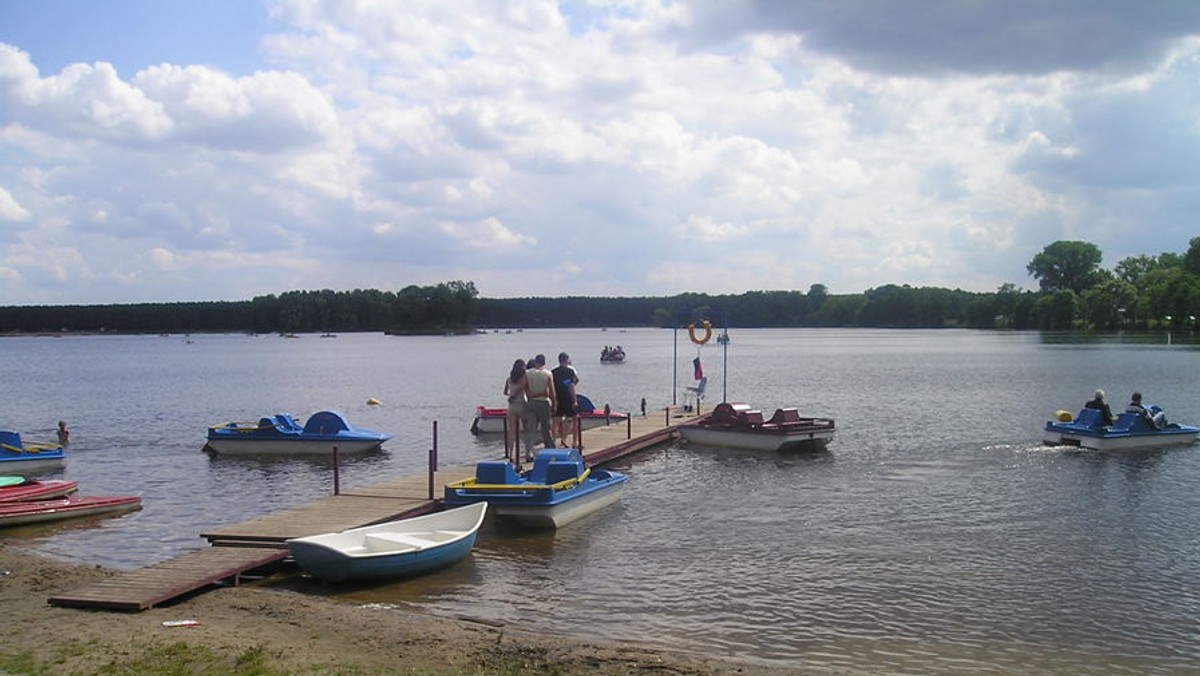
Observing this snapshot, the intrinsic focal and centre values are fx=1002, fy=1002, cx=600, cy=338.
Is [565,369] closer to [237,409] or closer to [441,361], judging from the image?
[237,409]

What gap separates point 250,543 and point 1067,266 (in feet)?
558

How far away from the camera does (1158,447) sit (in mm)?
27906

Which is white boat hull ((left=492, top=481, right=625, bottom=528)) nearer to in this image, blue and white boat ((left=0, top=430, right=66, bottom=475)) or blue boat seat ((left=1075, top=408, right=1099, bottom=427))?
blue and white boat ((left=0, top=430, right=66, bottom=475))

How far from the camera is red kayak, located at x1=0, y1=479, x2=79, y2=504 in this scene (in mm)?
18047

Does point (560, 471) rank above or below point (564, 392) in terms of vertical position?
below

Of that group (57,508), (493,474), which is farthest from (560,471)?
(57,508)

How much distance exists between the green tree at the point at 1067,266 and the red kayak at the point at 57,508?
6488 inches

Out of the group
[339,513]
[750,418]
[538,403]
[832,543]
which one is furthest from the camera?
[750,418]

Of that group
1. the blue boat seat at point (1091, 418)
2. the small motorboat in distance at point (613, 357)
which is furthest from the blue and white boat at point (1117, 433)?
the small motorboat in distance at point (613, 357)

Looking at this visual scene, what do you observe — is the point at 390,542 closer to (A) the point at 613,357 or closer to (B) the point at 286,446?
(B) the point at 286,446

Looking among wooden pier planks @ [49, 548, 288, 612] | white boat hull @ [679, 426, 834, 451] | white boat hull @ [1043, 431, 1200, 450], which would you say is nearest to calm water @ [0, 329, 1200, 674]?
white boat hull @ [679, 426, 834, 451]

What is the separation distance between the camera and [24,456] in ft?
85.1

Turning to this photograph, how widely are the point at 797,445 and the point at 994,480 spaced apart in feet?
21.3

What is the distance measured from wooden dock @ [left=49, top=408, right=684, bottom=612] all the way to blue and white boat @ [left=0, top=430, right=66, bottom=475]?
1278cm
